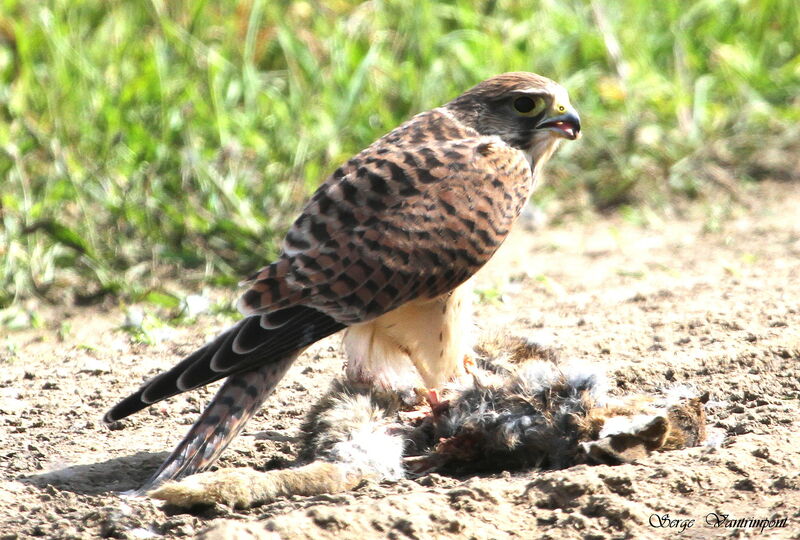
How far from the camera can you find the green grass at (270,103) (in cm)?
579

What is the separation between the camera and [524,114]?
419 centimetres

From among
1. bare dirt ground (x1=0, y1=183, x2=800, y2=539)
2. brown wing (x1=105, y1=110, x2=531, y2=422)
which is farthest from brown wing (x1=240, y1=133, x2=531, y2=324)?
bare dirt ground (x1=0, y1=183, x2=800, y2=539)

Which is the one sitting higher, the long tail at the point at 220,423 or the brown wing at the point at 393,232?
the brown wing at the point at 393,232

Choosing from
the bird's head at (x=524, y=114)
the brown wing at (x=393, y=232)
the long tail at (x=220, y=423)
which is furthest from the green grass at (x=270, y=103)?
the long tail at (x=220, y=423)

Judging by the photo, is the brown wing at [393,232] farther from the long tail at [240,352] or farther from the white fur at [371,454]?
the white fur at [371,454]

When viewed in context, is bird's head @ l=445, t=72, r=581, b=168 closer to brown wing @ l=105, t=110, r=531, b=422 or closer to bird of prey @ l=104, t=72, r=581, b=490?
bird of prey @ l=104, t=72, r=581, b=490

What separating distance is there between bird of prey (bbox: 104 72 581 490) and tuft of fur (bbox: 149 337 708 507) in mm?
206

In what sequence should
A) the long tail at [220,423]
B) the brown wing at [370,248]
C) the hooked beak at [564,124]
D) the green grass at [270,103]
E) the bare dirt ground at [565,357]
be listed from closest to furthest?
the bare dirt ground at [565,357]
the long tail at [220,423]
the brown wing at [370,248]
the hooked beak at [564,124]
the green grass at [270,103]

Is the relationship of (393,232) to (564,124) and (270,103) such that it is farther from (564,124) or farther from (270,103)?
(270,103)

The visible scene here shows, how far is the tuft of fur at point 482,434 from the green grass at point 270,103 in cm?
227

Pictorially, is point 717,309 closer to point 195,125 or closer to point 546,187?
point 546,187

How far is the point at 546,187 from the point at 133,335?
2.79 metres

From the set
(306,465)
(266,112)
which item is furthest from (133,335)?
(266,112)

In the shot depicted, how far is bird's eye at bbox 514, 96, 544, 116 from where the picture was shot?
4.18 meters
